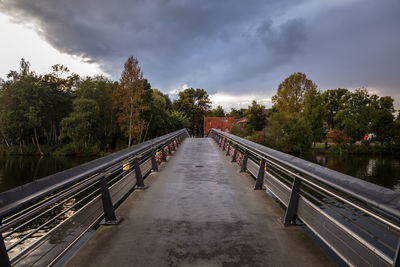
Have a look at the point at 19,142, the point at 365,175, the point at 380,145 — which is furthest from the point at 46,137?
the point at 380,145

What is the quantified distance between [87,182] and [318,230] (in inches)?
101

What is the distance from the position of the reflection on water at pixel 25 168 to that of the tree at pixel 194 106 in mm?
40691

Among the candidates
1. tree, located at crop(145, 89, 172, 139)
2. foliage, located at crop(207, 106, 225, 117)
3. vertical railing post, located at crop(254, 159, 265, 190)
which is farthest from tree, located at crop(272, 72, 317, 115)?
vertical railing post, located at crop(254, 159, 265, 190)

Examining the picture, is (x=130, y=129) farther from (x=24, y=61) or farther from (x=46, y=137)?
(x=24, y=61)

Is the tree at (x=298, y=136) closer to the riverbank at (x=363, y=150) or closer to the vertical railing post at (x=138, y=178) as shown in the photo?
the riverbank at (x=363, y=150)

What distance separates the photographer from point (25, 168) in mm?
31094

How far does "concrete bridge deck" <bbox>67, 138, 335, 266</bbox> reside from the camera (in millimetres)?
2619

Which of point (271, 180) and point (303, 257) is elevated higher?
point (271, 180)

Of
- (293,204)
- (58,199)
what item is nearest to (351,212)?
(293,204)

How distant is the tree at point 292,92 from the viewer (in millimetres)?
60625

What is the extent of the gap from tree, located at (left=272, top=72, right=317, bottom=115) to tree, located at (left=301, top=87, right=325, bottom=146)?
2.62m

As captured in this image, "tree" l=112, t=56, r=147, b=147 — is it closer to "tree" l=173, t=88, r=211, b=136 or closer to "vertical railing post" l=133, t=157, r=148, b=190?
"tree" l=173, t=88, r=211, b=136

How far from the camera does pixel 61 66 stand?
1816 inches

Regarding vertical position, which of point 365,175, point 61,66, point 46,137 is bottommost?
point 365,175
